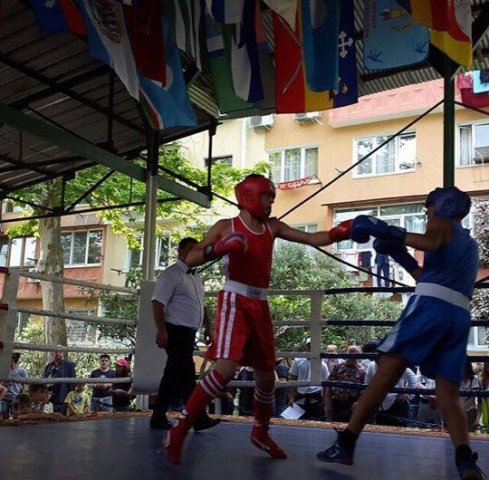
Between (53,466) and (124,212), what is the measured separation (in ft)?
46.0

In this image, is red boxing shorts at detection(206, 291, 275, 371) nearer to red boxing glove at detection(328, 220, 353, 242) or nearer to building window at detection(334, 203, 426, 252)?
red boxing glove at detection(328, 220, 353, 242)

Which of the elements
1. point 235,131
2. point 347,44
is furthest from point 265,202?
point 235,131

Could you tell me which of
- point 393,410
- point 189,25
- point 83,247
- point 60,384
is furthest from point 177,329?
point 83,247

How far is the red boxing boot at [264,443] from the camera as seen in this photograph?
347cm

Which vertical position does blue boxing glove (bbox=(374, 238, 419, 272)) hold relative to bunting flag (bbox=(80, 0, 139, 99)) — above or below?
below

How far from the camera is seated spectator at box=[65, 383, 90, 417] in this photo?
8422 mm

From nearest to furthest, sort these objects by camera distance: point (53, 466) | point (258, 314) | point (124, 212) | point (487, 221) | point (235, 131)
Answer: point (53, 466), point (258, 314), point (487, 221), point (124, 212), point (235, 131)

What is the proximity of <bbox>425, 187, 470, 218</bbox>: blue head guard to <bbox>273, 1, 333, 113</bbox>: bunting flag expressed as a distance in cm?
227

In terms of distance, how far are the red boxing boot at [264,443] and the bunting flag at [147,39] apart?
9.82 ft

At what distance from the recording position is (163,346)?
15.0ft

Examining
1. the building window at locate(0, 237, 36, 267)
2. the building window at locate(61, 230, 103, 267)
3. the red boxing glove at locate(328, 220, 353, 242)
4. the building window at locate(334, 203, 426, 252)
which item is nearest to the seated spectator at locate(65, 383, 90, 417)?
the red boxing glove at locate(328, 220, 353, 242)

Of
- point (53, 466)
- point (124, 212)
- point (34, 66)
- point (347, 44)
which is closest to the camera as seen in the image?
point (53, 466)

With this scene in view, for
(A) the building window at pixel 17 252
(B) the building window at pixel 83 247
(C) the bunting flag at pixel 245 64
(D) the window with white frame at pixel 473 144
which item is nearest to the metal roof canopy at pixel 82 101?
(C) the bunting flag at pixel 245 64

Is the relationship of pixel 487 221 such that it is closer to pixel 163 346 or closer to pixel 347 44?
pixel 347 44
